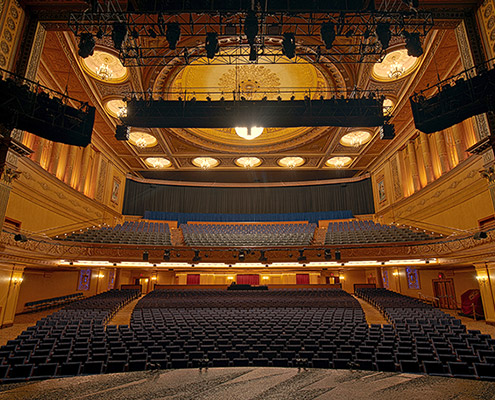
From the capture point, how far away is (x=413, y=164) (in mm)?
17234

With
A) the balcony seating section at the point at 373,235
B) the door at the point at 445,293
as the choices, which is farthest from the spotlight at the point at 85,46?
the door at the point at 445,293

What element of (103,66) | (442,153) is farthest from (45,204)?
(442,153)

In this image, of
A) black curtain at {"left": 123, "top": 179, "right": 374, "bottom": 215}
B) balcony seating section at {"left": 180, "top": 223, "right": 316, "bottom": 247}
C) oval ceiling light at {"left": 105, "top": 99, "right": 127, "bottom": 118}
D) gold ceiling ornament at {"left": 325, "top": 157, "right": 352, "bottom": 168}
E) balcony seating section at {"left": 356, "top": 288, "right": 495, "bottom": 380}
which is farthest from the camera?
black curtain at {"left": 123, "top": 179, "right": 374, "bottom": 215}

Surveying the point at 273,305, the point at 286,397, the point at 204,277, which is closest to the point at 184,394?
the point at 286,397

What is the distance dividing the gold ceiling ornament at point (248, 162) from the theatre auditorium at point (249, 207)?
0.66 feet

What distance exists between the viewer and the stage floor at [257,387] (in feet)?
8.68

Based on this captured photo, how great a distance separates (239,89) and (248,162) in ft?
29.3

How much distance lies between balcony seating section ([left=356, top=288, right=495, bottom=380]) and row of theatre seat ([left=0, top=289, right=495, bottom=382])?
0.02 metres

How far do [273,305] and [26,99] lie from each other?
1227cm

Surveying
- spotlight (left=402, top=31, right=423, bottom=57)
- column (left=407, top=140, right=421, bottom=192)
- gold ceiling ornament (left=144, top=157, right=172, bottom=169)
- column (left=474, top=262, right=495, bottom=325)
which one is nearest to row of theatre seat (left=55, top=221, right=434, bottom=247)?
column (left=407, top=140, right=421, bottom=192)

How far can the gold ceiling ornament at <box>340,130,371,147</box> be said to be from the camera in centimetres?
1843

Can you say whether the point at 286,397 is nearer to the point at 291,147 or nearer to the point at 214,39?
the point at 214,39

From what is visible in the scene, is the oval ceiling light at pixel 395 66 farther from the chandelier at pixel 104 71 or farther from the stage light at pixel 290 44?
the chandelier at pixel 104 71

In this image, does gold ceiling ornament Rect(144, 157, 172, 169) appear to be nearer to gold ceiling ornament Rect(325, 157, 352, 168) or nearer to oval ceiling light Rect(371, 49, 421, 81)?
gold ceiling ornament Rect(325, 157, 352, 168)
